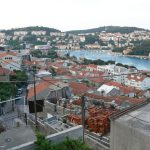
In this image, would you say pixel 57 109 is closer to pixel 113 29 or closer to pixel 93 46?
pixel 93 46

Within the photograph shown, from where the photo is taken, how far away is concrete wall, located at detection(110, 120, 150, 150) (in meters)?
3.06

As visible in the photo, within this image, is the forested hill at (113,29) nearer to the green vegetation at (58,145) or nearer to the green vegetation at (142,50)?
the green vegetation at (142,50)

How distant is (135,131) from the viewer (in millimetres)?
3135

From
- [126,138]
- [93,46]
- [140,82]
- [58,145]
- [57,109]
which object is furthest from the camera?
[93,46]

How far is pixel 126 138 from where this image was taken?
10.6 feet

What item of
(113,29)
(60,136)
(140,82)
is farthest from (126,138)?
(113,29)

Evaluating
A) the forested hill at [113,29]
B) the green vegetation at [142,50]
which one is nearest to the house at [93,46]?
the green vegetation at [142,50]

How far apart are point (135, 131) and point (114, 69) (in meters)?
31.0

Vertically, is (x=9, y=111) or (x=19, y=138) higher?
(x=19, y=138)

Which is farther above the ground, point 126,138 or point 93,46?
point 126,138

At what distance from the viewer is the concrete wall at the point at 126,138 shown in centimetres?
306

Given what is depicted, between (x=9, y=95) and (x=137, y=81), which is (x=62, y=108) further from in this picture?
(x=137, y=81)

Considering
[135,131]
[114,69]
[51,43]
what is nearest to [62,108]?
[135,131]

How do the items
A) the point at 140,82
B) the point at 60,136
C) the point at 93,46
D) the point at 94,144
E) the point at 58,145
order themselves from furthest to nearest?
the point at 93,46, the point at 140,82, the point at 94,144, the point at 60,136, the point at 58,145
